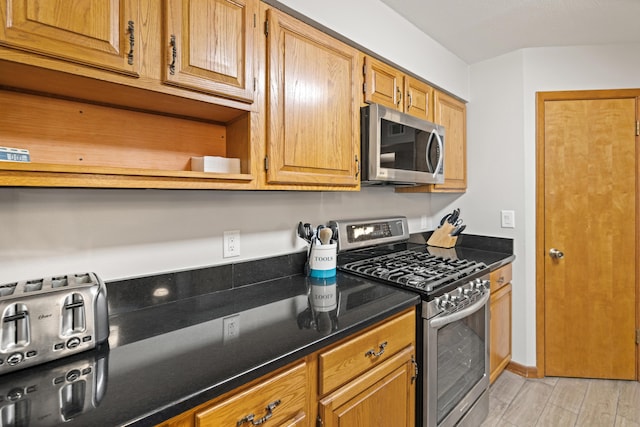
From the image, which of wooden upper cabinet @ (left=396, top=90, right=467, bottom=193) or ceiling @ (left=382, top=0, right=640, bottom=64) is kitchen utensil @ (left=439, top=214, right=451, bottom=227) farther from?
ceiling @ (left=382, top=0, right=640, bottom=64)

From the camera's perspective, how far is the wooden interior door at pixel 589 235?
2141 millimetres

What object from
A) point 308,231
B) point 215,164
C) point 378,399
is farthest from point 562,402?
point 215,164

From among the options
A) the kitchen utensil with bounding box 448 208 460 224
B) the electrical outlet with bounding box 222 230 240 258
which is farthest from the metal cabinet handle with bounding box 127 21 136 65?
the kitchen utensil with bounding box 448 208 460 224

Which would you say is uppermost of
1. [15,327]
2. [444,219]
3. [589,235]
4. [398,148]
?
[398,148]

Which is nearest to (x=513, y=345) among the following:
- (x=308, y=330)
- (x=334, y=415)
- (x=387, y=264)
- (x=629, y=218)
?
(x=629, y=218)

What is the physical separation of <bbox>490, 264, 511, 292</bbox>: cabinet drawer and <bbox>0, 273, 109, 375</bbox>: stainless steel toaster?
2.04 m

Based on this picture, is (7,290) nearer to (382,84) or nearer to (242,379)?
(242,379)

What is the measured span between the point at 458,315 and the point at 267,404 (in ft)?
3.38

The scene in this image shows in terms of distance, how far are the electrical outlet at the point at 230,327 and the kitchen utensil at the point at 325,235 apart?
0.66 meters

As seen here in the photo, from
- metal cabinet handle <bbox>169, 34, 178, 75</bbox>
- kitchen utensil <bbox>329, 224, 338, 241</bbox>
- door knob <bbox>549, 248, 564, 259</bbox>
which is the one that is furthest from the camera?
door knob <bbox>549, 248, 564, 259</bbox>

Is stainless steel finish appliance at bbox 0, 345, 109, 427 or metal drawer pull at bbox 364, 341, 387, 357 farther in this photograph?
metal drawer pull at bbox 364, 341, 387, 357

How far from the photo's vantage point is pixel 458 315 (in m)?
1.50

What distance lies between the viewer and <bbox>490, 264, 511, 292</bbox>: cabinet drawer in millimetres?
2000

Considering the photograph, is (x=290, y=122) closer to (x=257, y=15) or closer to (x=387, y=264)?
(x=257, y=15)
